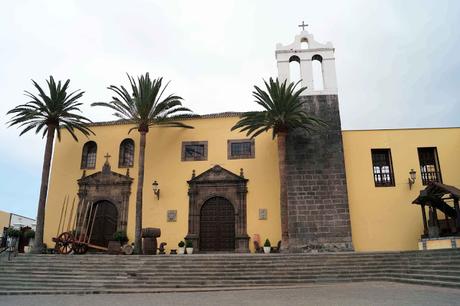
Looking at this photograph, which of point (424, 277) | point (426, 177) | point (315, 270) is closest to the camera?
point (424, 277)

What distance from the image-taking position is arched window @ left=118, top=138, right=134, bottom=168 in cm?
2020

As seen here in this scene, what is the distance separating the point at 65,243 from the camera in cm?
1634

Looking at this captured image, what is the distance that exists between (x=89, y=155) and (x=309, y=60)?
13.5 metres

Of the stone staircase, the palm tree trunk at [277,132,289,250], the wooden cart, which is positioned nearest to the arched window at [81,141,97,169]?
the wooden cart

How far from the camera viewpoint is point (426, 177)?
58.3 ft

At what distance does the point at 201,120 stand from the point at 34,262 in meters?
10.4

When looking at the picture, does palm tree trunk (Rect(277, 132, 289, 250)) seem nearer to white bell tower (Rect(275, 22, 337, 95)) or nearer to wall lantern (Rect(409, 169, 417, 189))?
white bell tower (Rect(275, 22, 337, 95))

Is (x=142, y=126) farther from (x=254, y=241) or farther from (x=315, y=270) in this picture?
(x=315, y=270)

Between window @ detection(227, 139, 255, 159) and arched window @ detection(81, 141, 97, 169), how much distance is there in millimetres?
7886

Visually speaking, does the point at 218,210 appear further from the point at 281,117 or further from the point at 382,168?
the point at 382,168

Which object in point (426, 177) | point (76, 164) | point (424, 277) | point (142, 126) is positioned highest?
point (142, 126)

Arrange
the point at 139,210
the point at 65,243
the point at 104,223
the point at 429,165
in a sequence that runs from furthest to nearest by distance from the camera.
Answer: the point at 104,223, the point at 429,165, the point at 139,210, the point at 65,243

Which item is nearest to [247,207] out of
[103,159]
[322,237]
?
[322,237]

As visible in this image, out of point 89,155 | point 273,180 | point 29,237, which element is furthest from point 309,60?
point 29,237
